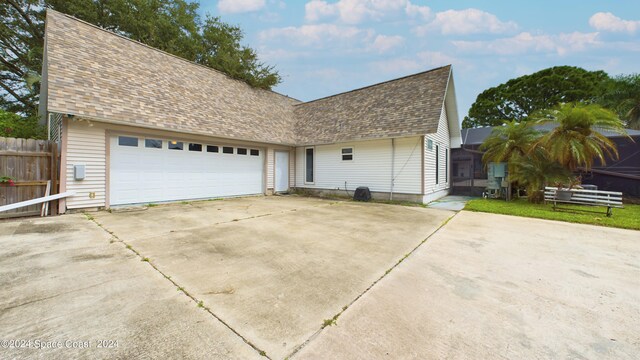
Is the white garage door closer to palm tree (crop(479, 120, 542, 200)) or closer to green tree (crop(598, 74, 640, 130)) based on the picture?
palm tree (crop(479, 120, 542, 200))

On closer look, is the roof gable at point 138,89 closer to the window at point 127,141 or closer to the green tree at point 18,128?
the window at point 127,141

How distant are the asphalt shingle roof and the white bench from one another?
14.8 feet

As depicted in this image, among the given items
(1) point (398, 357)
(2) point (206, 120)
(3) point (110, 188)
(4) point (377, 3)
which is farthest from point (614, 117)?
(3) point (110, 188)

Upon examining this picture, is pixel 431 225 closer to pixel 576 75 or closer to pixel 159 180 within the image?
pixel 159 180

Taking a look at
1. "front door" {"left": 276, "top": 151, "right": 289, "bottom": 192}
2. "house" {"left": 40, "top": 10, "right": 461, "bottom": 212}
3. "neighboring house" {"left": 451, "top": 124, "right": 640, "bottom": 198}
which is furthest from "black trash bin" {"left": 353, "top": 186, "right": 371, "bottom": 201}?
"neighboring house" {"left": 451, "top": 124, "right": 640, "bottom": 198}

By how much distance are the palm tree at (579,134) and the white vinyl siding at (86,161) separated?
1533 centimetres

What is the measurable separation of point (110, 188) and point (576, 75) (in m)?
36.2

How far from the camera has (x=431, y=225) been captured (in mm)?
6297

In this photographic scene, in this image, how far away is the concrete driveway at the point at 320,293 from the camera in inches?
77.6

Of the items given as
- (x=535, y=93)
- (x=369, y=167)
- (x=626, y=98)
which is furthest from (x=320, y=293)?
(x=535, y=93)

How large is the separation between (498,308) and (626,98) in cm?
2351

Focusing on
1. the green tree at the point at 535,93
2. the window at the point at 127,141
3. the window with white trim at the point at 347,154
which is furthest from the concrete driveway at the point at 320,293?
the green tree at the point at 535,93

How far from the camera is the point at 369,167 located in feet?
37.4

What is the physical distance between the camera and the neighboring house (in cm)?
1079
